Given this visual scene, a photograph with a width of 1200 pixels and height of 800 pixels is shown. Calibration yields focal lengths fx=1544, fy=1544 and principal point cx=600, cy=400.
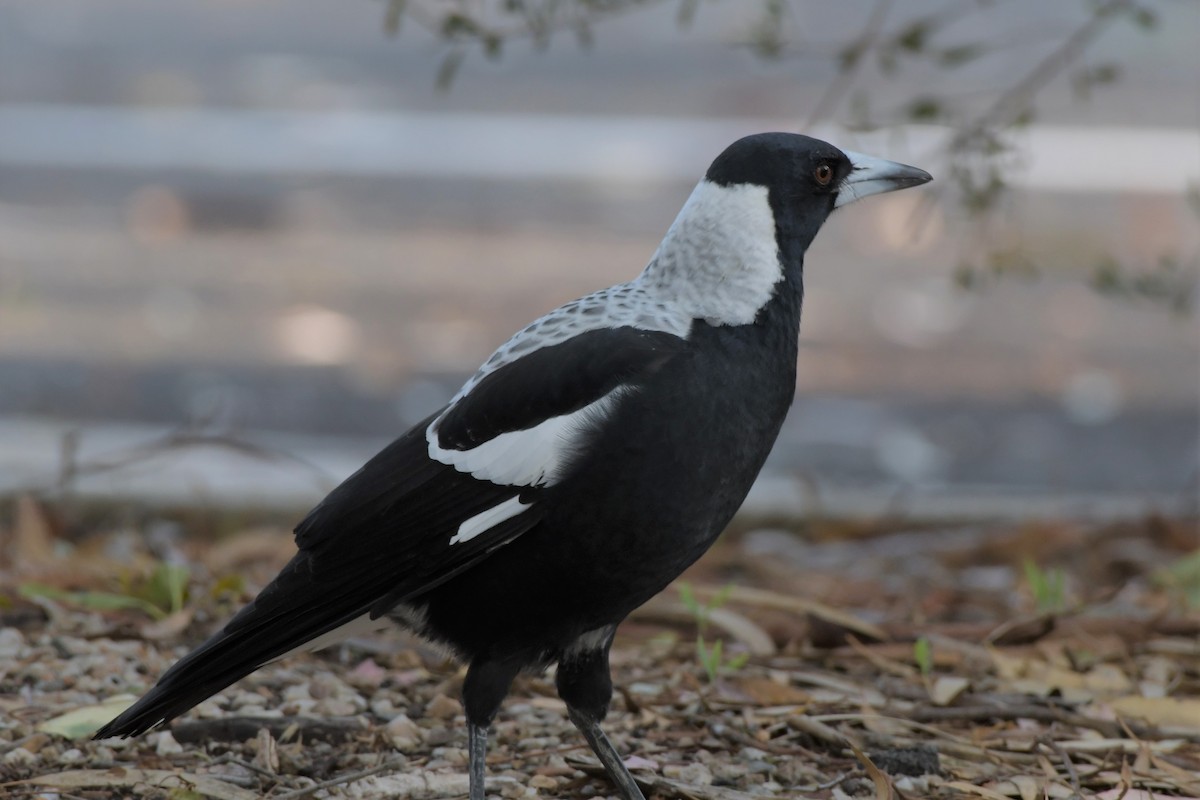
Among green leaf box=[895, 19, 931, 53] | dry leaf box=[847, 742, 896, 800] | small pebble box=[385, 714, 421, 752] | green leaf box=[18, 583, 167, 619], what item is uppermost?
green leaf box=[895, 19, 931, 53]

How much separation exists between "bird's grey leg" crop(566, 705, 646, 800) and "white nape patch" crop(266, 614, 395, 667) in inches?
13.2

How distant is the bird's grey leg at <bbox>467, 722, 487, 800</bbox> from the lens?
2.32 meters

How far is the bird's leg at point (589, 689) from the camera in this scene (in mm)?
2455

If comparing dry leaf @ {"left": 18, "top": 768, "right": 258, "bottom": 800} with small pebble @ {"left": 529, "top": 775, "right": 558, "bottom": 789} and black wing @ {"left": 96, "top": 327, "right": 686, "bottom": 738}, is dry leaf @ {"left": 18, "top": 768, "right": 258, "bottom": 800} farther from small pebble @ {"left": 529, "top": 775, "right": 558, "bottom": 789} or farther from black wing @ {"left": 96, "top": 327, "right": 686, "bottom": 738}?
small pebble @ {"left": 529, "top": 775, "right": 558, "bottom": 789}

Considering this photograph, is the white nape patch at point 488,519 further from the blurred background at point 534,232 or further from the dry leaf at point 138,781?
the blurred background at point 534,232

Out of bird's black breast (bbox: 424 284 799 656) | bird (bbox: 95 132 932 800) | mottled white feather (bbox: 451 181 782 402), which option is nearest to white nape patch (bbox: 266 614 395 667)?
bird (bbox: 95 132 932 800)

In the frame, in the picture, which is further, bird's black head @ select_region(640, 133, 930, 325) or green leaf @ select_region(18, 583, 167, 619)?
green leaf @ select_region(18, 583, 167, 619)

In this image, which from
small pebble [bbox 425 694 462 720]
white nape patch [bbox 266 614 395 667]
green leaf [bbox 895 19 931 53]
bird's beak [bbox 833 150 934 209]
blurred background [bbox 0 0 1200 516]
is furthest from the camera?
blurred background [bbox 0 0 1200 516]

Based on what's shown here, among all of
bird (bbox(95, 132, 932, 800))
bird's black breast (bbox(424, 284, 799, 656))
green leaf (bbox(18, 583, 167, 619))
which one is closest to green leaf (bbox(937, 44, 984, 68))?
bird (bbox(95, 132, 932, 800))

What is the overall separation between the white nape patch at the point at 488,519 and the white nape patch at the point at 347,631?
22 cm

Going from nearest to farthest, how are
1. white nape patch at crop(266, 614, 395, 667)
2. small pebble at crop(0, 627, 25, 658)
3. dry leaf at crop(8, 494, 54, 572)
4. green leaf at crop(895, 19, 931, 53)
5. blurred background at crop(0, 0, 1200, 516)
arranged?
white nape patch at crop(266, 614, 395, 667) < small pebble at crop(0, 627, 25, 658) < green leaf at crop(895, 19, 931, 53) < dry leaf at crop(8, 494, 54, 572) < blurred background at crop(0, 0, 1200, 516)

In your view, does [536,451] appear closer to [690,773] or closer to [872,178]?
[690,773]

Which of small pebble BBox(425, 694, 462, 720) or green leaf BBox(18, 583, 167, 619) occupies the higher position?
green leaf BBox(18, 583, 167, 619)

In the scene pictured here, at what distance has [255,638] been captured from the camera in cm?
237
